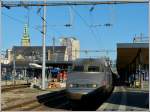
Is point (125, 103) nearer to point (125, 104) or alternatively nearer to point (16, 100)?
point (125, 104)

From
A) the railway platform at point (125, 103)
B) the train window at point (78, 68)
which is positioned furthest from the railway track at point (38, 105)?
the railway platform at point (125, 103)

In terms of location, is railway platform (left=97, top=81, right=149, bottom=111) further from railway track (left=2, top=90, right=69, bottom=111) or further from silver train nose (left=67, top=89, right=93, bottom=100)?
railway track (left=2, top=90, right=69, bottom=111)

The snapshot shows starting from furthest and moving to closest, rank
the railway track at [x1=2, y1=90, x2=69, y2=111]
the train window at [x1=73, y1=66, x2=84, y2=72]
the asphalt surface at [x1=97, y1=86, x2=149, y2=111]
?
the train window at [x1=73, y1=66, x2=84, y2=72] < the railway track at [x1=2, y1=90, x2=69, y2=111] < the asphalt surface at [x1=97, y1=86, x2=149, y2=111]

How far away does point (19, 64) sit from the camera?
377 feet

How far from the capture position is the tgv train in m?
21.8

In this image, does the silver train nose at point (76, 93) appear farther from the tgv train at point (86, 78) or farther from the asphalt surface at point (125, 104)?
the asphalt surface at point (125, 104)

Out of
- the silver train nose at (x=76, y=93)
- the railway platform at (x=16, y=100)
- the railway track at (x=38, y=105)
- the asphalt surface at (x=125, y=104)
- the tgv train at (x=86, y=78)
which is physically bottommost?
the railway track at (x=38, y=105)

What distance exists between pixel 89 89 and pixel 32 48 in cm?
10597

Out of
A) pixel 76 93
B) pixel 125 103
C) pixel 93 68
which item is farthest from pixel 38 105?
pixel 125 103

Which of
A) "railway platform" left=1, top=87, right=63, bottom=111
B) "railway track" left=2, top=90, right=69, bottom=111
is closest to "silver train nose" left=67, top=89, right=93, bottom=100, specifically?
"railway track" left=2, top=90, right=69, bottom=111

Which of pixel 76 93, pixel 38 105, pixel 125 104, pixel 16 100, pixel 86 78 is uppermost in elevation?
pixel 86 78

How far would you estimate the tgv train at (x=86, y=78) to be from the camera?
21.8 meters

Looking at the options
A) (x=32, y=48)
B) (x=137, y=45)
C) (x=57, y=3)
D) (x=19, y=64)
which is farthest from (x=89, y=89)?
(x=32, y=48)

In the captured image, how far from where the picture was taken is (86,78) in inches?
892
